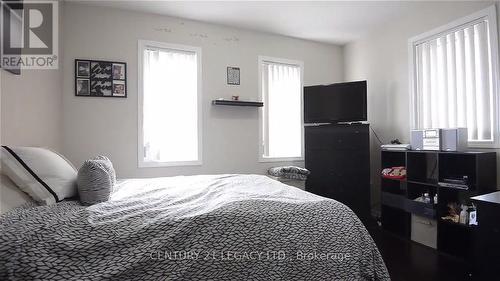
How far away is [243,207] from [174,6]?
2561 mm

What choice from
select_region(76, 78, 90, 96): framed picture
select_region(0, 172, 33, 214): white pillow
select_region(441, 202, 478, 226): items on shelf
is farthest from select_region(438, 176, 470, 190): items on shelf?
select_region(76, 78, 90, 96): framed picture

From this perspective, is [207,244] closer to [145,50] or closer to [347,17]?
[145,50]

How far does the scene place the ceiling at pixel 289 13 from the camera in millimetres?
2787

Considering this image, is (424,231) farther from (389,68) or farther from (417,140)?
(389,68)

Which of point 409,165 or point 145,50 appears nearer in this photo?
point 409,165

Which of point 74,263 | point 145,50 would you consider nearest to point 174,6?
point 145,50

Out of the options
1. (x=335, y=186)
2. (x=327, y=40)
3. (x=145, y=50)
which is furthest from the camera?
(x=327, y=40)

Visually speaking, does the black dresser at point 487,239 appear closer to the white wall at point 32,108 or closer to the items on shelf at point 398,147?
the items on shelf at point 398,147

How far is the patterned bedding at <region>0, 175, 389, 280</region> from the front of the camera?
36.8 inches

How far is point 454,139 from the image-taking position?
7.42 ft

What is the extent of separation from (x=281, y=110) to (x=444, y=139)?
1.98 m

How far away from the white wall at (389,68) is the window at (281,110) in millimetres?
983

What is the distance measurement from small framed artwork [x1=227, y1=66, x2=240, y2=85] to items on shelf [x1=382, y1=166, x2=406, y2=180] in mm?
2169

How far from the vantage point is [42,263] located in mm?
902
